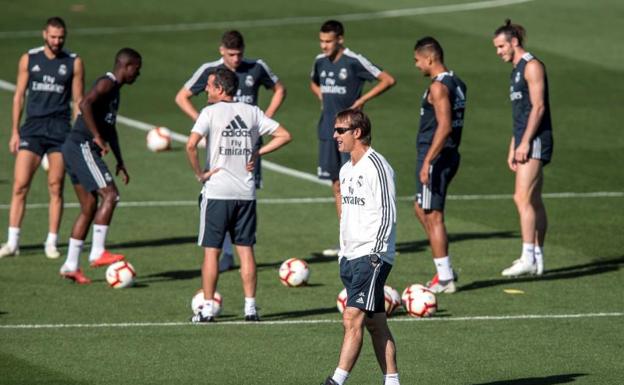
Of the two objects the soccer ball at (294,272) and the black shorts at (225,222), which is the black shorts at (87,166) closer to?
the soccer ball at (294,272)

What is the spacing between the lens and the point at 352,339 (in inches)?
428

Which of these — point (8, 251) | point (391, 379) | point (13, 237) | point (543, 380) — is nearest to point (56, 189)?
point (13, 237)

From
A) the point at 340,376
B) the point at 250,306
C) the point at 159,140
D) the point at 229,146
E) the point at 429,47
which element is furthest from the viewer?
the point at 159,140

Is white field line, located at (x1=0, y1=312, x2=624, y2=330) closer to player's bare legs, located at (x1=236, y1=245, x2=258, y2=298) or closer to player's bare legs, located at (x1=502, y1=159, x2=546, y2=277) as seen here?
player's bare legs, located at (x1=236, y1=245, x2=258, y2=298)

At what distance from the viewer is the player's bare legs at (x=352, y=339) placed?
10.9 meters

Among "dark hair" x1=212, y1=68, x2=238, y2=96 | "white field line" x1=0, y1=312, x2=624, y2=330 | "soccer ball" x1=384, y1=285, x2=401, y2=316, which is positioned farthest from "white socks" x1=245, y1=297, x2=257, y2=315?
"dark hair" x1=212, y1=68, x2=238, y2=96

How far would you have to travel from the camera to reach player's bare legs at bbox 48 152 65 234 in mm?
17594

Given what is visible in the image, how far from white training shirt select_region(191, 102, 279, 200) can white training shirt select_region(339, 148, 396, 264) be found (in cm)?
304

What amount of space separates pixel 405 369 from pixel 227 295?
3.82 m

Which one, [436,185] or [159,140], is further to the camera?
[159,140]

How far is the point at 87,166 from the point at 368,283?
6.32 metres

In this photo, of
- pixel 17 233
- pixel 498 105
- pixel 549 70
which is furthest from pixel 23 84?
pixel 549 70

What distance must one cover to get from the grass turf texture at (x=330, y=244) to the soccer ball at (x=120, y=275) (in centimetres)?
17

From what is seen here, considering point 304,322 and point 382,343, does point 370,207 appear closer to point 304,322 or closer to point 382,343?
point 382,343
